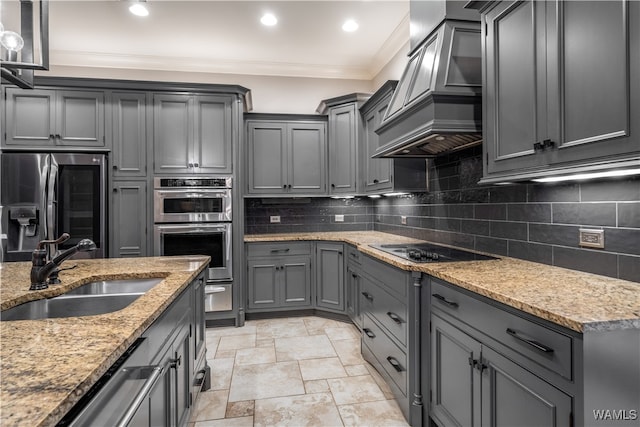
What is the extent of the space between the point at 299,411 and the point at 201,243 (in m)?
2.02

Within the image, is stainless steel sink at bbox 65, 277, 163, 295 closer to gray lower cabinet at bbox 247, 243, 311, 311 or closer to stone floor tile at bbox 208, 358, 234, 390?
stone floor tile at bbox 208, 358, 234, 390

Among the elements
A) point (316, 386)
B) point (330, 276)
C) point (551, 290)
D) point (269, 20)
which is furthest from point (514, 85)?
point (330, 276)

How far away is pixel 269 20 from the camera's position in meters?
3.21

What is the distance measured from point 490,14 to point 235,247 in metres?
2.91

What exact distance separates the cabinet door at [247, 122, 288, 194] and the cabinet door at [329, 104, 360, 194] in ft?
1.88

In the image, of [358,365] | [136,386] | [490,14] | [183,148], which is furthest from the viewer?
[183,148]

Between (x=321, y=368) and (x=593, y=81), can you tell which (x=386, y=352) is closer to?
(x=321, y=368)

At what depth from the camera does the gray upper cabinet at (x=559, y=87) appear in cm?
113

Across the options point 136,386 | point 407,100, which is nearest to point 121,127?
point 407,100

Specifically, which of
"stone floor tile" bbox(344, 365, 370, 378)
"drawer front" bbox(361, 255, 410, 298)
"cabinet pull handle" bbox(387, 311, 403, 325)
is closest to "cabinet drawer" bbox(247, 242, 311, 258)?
"drawer front" bbox(361, 255, 410, 298)

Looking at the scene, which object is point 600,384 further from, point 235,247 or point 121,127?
point 121,127

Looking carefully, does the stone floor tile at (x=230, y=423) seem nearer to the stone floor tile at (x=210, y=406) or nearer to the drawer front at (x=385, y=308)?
the stone floor tile at (x=210, y=406)

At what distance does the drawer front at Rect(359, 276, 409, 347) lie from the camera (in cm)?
201

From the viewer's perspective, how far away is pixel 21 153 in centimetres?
317
